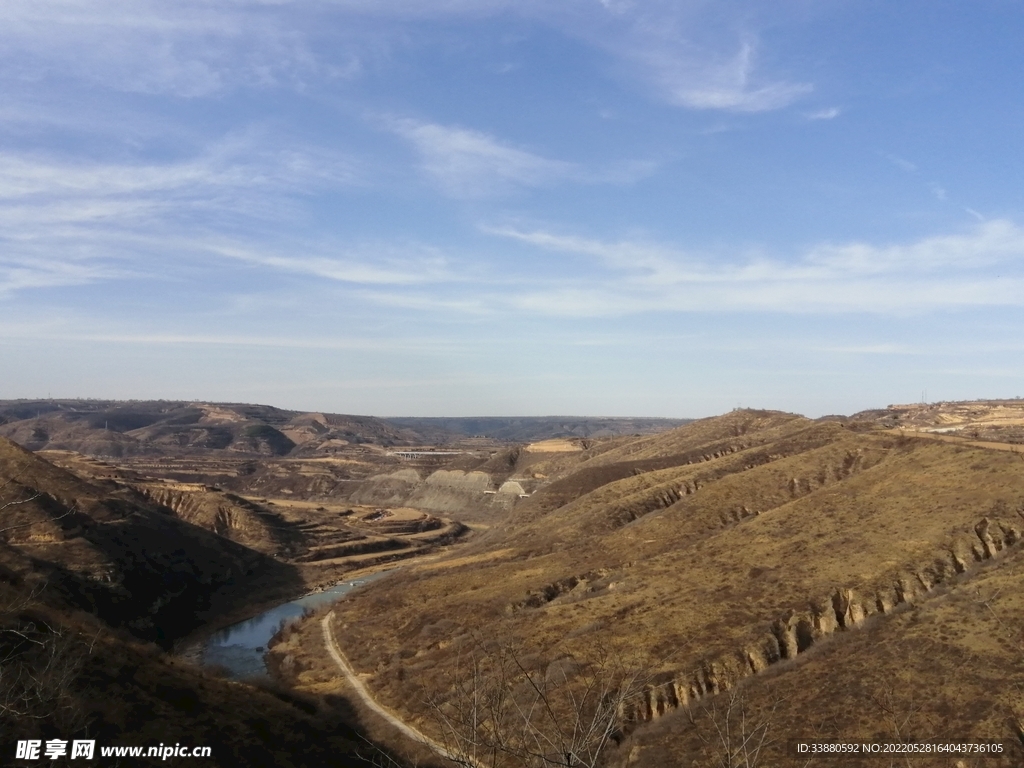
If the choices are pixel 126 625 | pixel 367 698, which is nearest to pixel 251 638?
pixel 126 625

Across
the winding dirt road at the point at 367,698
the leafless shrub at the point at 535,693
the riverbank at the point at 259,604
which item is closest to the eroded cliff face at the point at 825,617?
the leafless shrub at the point at 535,693

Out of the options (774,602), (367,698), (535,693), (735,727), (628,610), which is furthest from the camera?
(628,610)

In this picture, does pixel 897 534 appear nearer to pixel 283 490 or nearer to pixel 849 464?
pixel 849 464

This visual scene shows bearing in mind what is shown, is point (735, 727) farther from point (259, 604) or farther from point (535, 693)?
point (259, 604)

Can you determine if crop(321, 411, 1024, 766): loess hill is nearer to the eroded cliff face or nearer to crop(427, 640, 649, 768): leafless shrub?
the eroded cliff face

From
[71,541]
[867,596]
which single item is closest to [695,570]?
[867,596]

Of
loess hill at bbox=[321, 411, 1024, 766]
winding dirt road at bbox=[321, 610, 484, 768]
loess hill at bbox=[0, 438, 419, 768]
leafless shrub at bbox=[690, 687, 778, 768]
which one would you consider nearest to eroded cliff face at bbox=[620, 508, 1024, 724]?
loess hill at bbox=[321, 411, 1024, 766]
